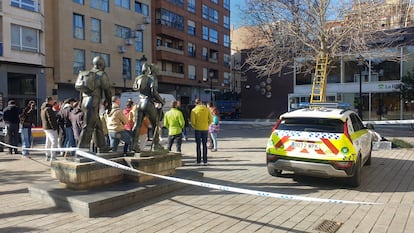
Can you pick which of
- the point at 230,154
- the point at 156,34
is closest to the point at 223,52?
the point at 156,34

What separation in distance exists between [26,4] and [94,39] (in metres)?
6.75

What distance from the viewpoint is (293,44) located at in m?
15.1

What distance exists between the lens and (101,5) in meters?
32.6

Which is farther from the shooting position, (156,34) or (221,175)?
(156,34)

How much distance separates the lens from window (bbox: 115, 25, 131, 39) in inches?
1357

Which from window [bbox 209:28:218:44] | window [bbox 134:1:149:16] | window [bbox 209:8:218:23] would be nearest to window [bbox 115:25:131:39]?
window [bbox 134:1:149:16]

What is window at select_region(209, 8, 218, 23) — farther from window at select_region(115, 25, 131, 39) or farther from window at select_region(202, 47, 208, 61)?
window at select_region(115, 25, 131, 39)

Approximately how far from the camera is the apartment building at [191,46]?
1581 inches

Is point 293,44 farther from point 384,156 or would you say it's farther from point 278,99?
point 278,99

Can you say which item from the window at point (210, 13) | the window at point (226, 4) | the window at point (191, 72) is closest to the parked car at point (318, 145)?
the window at point (191, 72)

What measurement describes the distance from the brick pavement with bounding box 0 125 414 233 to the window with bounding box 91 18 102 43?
1007 inches

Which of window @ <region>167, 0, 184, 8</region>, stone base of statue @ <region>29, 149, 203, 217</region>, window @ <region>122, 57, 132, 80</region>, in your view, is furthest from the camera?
window @ <region>167, 0, 184, 8</region>

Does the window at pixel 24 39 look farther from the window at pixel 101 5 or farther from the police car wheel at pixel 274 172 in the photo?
the police car wheel at pixel 274 172

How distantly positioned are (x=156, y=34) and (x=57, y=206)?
36197 mm
